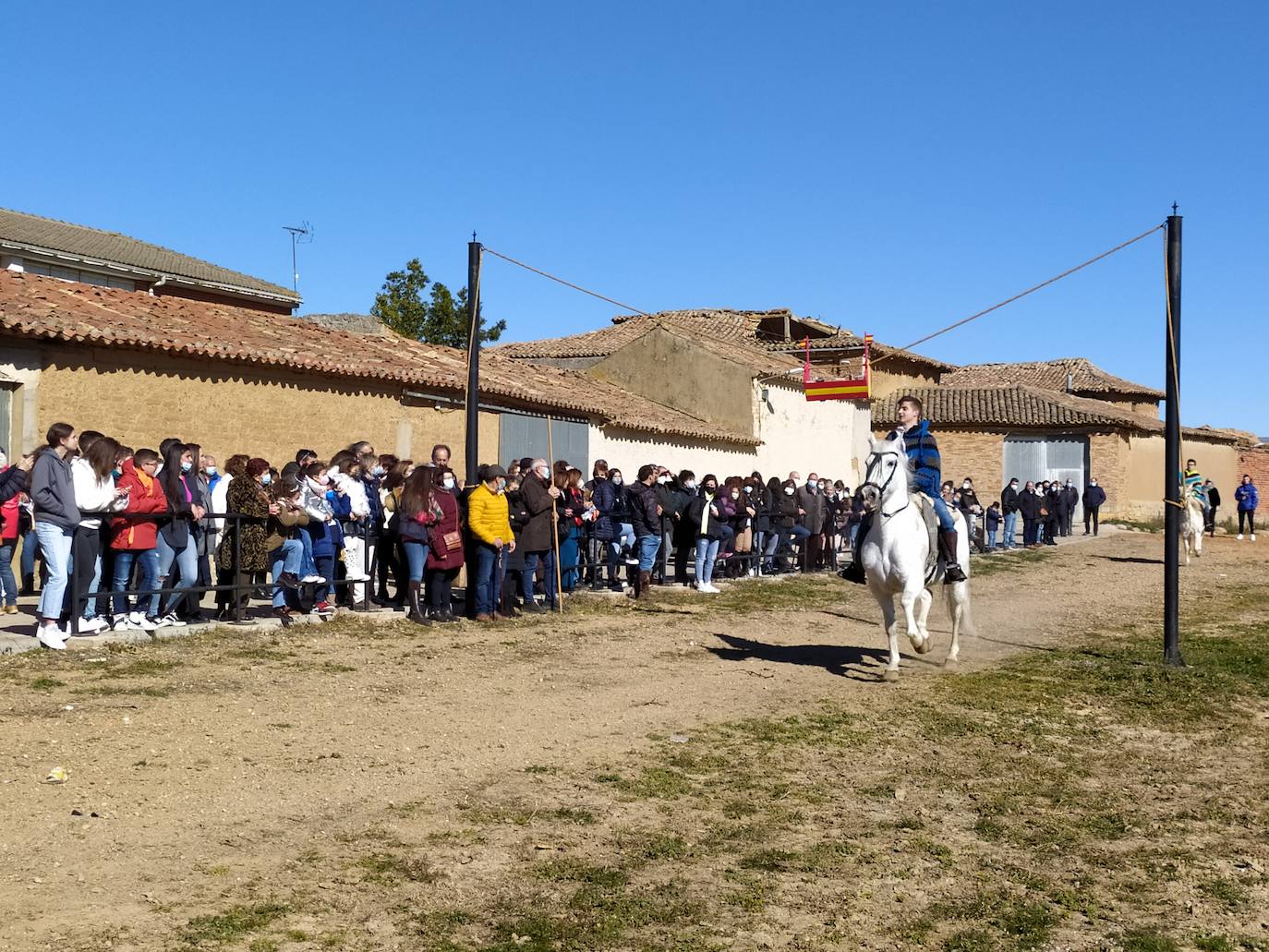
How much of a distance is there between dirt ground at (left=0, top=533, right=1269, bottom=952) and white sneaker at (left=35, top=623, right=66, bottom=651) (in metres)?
0.31

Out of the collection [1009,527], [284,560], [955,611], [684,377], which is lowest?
[955,611]

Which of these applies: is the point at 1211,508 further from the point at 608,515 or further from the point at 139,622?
the point at 139,622

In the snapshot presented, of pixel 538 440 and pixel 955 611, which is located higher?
pixel 538 440

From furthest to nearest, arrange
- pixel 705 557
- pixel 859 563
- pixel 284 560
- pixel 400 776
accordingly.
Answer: pixel 705 557 → pixel 284 560 → pixel 859 563 → pixel 400 776

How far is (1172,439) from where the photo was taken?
11.8 metres

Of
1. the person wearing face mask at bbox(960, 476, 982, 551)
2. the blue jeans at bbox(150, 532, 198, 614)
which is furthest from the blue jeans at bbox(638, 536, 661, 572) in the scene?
the person wearing face mask at bbox(960, 476, 982, 551)

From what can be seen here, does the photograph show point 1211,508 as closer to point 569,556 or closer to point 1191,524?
point 1191,524

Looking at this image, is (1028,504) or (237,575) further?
(1028,504)

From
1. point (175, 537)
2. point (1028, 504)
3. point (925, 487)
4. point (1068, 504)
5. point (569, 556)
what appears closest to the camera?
point (925, 487)

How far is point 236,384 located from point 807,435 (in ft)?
72.7

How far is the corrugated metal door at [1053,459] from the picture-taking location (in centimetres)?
4691

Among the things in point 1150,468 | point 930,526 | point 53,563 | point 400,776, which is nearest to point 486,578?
point 53,563

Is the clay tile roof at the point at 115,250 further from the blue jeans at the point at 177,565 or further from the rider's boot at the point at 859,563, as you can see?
the rider's boot at the point at 859,563

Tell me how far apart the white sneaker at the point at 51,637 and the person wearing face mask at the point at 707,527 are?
9.51 m
